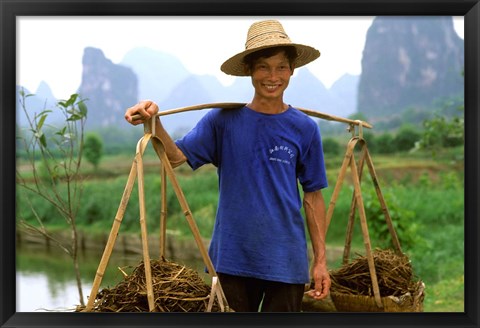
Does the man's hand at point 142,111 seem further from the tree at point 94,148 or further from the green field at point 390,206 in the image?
the tree at point 94,148

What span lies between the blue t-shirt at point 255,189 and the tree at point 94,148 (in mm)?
6862

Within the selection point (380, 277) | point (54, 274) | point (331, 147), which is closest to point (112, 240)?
point (380, 277)

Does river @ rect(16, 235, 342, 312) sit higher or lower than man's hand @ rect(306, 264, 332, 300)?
lower

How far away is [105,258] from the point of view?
183 cm

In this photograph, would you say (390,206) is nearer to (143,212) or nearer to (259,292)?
(259,292)

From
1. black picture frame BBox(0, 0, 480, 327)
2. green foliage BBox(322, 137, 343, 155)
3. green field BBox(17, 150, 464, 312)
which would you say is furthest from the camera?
green foliage BBox(322, 137, 343, 155)

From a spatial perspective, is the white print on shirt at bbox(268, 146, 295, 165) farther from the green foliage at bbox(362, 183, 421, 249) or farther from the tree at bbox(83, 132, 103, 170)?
the tree at bbox(83, 132, 103, 170)

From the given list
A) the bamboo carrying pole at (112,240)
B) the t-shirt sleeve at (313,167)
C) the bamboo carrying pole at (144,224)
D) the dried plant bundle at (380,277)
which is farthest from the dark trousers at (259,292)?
the dried plant bundle at (380,277)

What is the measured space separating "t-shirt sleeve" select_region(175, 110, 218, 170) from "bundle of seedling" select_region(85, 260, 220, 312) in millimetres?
327

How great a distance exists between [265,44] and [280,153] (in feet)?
1.07

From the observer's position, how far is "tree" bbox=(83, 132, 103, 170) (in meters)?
9.02

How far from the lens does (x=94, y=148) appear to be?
9.23 meters

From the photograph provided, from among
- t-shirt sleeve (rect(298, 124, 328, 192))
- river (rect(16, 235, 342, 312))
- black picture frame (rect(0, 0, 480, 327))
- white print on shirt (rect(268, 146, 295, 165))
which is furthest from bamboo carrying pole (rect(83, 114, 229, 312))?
river (rect(16, 235, 342, 312))
